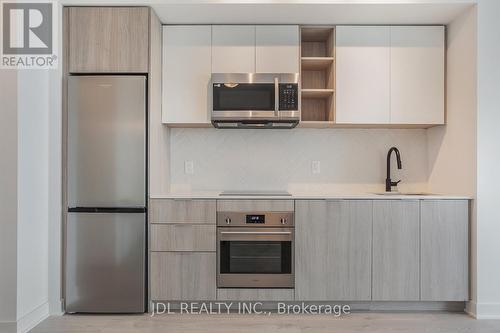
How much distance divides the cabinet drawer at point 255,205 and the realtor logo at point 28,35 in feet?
5.19

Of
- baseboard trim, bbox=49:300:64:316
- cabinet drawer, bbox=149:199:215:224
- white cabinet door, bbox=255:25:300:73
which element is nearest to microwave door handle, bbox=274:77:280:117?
white cabinet door, bbox=255:25:300:73

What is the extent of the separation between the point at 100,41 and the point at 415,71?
2.42 metres

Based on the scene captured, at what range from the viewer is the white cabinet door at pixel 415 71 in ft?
10.4

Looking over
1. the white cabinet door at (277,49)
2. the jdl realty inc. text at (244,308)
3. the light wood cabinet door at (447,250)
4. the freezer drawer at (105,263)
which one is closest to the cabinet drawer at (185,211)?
the freezer drawer at (105,263)

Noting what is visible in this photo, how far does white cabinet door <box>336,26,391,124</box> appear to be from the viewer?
3168mm

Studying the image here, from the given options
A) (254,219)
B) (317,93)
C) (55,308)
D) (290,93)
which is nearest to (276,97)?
(290,93)

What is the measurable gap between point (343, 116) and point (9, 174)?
2400mm

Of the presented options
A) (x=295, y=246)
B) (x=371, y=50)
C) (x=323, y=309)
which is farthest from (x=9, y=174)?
(x=371, y=50)

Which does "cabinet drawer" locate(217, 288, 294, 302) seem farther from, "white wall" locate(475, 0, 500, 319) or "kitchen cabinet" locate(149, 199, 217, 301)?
"white wall" locate(475, 0, 500, 319)

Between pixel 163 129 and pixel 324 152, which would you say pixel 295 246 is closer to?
pixel 324 152

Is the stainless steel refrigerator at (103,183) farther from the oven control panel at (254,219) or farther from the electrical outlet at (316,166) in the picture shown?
the electrical outlet at (316,166)

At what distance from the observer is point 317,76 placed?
3.50 metres

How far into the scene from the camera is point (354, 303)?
2.95m

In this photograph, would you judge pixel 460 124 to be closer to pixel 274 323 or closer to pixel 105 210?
pixel 274 323
